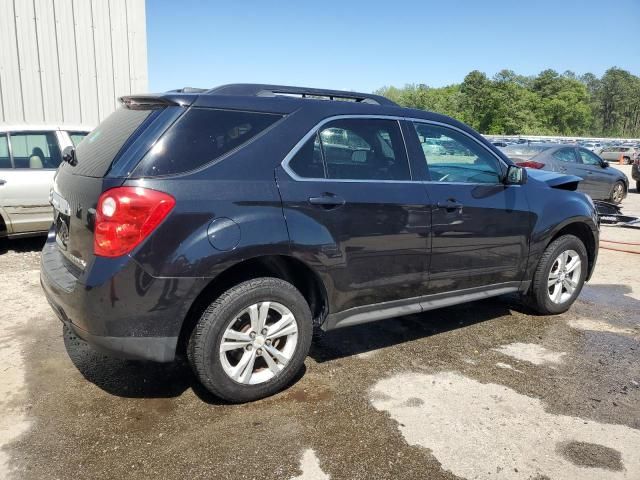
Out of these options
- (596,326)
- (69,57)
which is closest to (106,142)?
(596,326)

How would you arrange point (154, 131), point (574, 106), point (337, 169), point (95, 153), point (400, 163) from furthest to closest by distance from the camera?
point (574, 106) < point (400, 163) < point (337, 169) < point (95, 153) < point (154, 131)

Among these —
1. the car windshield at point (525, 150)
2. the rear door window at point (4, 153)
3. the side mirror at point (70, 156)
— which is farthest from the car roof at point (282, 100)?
the car windshield at point (525, 150)

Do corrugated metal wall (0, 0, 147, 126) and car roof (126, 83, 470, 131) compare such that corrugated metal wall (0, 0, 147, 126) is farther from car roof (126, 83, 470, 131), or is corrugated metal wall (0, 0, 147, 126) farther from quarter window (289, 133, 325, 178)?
quarter window (289, 133, 325, 178)

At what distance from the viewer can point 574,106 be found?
8906 cm

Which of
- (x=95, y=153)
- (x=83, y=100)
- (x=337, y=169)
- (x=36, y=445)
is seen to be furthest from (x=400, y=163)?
(x=83, y=100)

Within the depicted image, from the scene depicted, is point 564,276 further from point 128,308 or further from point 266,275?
point 128,308

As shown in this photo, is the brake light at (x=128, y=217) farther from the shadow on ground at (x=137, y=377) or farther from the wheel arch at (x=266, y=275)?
the shadow on ground at (x=137, y=377)

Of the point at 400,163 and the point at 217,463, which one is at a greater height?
the point at 400,163

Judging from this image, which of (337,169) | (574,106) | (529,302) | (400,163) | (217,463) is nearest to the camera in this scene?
(217,463)

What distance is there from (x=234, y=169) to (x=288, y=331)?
3.39 feet

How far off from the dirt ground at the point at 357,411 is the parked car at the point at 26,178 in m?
2.26

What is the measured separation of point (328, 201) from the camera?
128 inches

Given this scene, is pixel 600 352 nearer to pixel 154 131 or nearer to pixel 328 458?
pixel 328 458

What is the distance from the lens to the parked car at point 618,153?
3562cm
